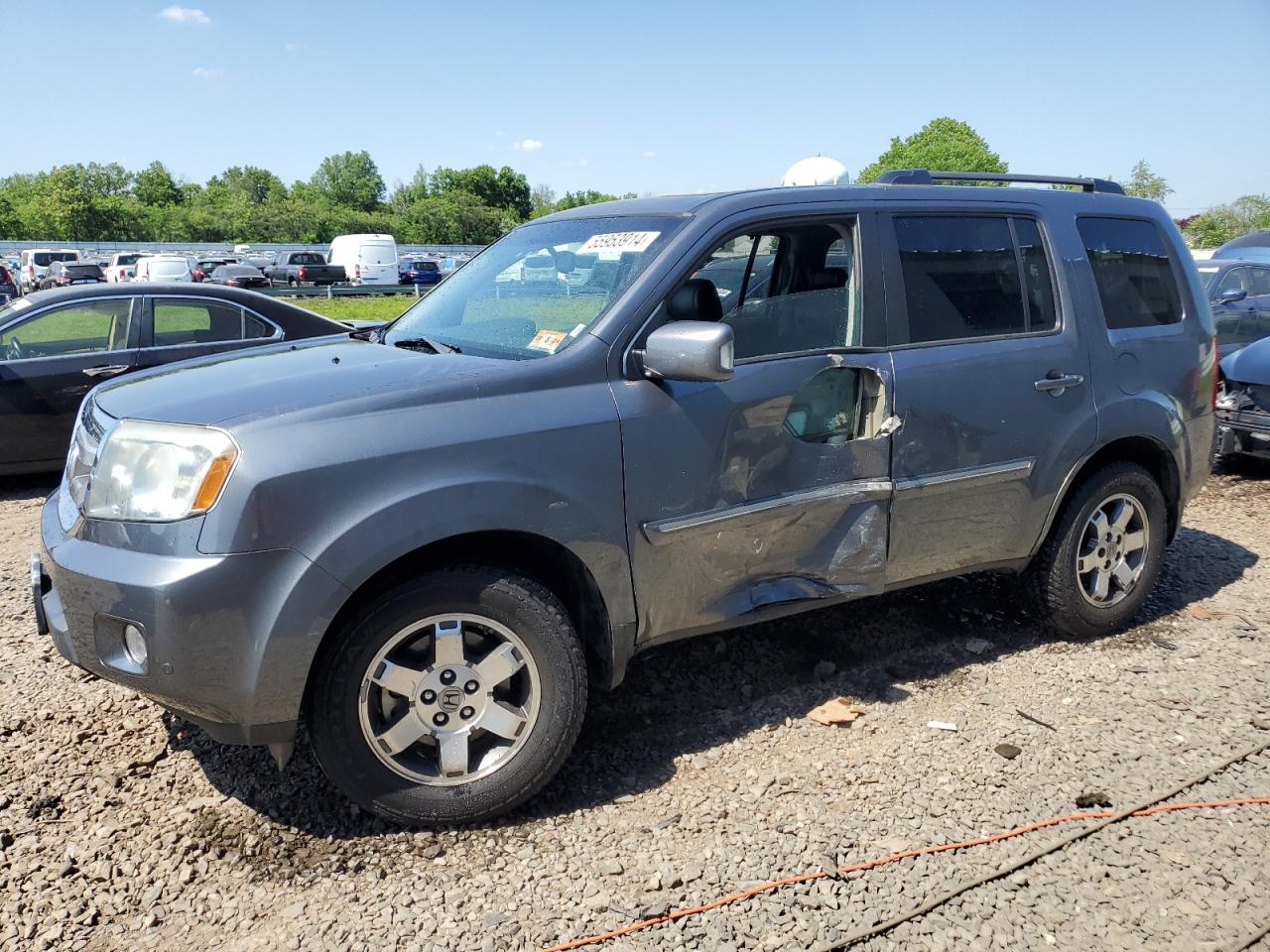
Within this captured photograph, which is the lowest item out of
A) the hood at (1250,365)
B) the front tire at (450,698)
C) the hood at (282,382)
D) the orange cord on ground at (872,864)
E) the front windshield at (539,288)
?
the orange cord on ground at (872,864)

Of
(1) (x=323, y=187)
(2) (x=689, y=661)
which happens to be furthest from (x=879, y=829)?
(1) (x=323, y=187)

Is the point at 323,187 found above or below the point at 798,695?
above

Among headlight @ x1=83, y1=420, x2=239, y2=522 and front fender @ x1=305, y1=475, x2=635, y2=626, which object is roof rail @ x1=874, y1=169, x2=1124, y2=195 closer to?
front fender @ x1=305, y1=475, x2=635, y2=626

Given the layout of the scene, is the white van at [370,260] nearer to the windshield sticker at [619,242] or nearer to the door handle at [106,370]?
the door handle at [106,370]

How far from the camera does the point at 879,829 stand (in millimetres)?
3107

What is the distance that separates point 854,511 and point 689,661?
3.64 feet

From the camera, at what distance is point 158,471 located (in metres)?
2.77

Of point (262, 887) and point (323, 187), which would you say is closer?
point (262, 887)

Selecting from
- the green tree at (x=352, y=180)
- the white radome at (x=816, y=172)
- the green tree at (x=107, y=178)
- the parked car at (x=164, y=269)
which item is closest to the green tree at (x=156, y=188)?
Result: the green tree at (x=107, y=178)

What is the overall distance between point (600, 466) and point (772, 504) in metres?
0.69

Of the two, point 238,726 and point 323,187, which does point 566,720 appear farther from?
point 323,187

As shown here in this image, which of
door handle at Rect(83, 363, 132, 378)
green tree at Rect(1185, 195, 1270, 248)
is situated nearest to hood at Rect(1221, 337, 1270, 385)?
door handle at Rect(83, 363, 132, 378)

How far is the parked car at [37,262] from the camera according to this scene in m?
34.0

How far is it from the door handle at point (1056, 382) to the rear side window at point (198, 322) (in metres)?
6.07
